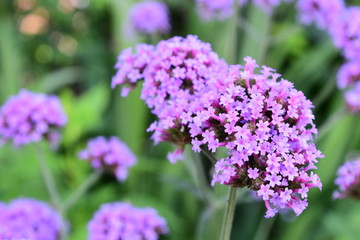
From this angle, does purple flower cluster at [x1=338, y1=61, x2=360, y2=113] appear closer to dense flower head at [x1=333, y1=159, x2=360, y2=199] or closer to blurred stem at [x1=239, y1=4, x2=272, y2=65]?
dense flower head at [x1=333, y1=159, x2=360, y2=199]

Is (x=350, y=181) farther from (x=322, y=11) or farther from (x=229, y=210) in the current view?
(x=322, y=11)

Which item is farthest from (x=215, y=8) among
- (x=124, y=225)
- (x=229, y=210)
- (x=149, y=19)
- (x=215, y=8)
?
(x=229, y=210)

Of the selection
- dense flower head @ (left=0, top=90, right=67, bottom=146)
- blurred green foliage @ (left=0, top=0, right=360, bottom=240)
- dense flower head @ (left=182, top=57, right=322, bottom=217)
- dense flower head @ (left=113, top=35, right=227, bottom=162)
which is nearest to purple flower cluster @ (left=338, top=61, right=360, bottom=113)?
blurred green foliage @ (left=0, top=0, right=360, bottom=240)

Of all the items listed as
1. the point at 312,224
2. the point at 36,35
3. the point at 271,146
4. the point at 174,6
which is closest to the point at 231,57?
the point at 312,224

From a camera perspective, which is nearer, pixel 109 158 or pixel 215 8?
pixel 109 158

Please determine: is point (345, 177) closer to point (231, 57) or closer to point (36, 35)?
point (231, 57)

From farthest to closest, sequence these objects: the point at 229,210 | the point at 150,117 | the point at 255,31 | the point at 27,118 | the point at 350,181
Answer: the point at 150,117 < the point at 255,31 < the point at 27,118 < the point at 350,181 < the point at 229,210
